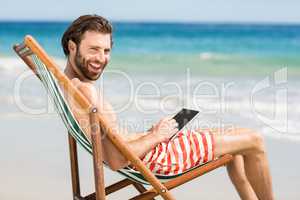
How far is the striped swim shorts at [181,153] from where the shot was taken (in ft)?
9.65

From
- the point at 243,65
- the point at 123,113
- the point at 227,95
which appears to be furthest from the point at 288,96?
the point at 243,65

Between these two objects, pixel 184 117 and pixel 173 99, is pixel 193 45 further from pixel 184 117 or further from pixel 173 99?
pixel 184 117

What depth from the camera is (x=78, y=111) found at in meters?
2.71

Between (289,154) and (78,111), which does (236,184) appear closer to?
(78,111)

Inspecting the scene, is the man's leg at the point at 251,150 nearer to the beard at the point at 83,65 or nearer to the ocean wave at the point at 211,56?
the beard at the point at 83,65

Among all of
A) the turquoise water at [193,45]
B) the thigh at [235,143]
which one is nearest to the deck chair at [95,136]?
the thigh at [235,143]

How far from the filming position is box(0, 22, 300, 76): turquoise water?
539 inches

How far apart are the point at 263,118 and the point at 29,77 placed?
348 cm

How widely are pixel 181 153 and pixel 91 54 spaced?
2.00ft

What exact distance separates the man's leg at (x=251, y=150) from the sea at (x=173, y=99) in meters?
1.28

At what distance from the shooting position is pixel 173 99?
27.1ft

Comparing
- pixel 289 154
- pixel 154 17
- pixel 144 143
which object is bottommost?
pixel 289 154

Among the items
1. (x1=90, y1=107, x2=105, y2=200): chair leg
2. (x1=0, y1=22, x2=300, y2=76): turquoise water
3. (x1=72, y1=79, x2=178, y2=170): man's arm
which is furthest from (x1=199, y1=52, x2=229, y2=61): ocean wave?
(x1=90, y1=107, x2=105, y2=200): chair leg

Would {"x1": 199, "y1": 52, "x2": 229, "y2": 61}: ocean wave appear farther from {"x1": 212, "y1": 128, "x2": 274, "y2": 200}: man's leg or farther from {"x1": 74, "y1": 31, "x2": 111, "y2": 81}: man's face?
{"x1": 74, "y1": 31, "x2": 111, "y2": 81}: man's face
